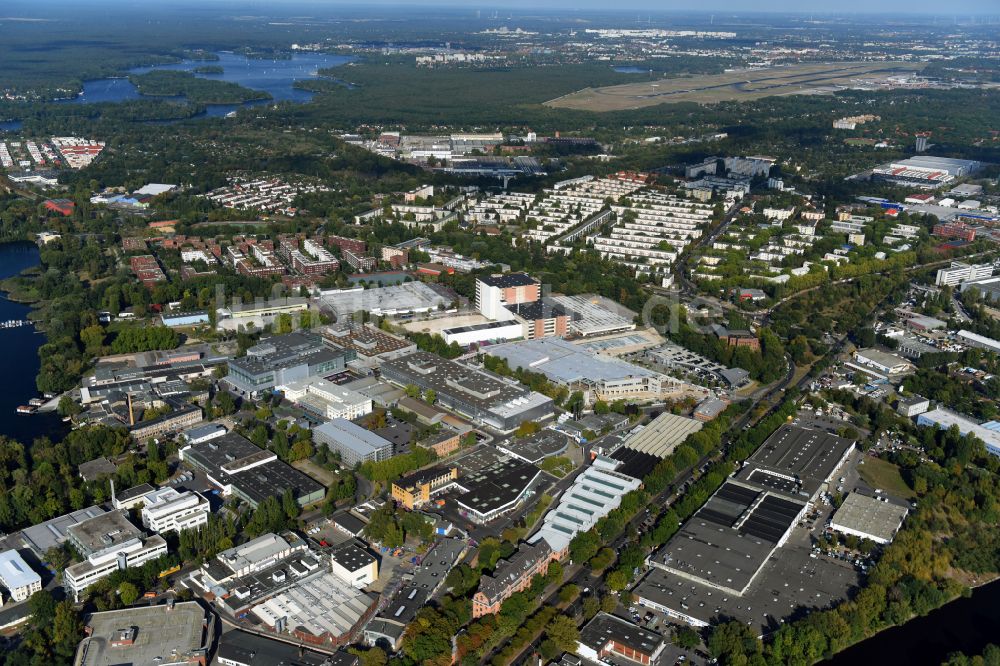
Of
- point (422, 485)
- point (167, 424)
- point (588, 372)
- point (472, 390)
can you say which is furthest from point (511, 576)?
point (167, 424)

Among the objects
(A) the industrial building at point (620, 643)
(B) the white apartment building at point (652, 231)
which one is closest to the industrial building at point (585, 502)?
(A) the industrial building at point (620, 643)

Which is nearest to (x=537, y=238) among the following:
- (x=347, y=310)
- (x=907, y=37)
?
(x=347, y=310)

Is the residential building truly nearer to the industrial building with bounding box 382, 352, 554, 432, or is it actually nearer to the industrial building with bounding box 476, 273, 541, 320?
the industrial building with bounding box 382, 352, 554, 432

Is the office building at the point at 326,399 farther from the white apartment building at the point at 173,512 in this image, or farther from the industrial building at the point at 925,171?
the industrial building at the point at 925,171

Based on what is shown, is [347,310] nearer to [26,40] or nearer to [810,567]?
[810,567]

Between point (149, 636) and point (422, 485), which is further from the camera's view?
point (422, 485)

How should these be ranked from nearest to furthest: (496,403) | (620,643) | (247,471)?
1. (620,643)
2. (247,471)
3. (496,403)

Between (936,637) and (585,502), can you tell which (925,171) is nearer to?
(585,502)
